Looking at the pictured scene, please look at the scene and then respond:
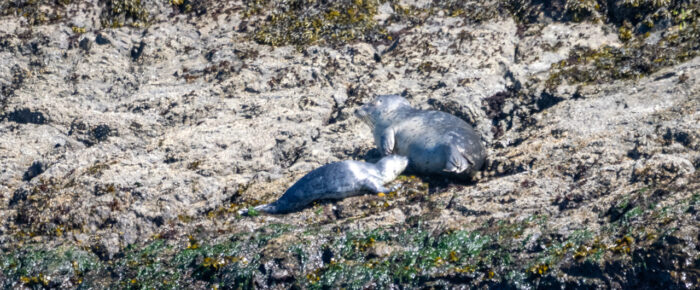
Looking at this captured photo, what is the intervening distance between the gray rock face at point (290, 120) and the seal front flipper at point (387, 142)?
9.4 inches

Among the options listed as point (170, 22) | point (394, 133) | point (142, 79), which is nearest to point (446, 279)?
point (394, 133)

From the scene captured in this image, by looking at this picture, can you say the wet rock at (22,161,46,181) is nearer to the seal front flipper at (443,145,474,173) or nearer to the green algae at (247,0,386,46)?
the green algae at (247,0,386,46)

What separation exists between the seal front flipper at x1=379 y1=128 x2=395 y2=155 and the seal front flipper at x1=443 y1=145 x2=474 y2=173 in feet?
2.93

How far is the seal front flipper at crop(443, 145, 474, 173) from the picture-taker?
21.1ft

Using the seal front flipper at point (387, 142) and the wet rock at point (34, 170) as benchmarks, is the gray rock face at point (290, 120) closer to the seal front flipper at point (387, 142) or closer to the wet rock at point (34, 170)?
the wet rock at point (34, 170)

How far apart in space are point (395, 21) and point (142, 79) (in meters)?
3.49

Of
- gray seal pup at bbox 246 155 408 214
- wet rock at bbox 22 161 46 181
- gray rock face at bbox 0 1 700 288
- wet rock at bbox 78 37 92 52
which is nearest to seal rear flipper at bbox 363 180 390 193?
gray seal pup at bbox 246 155 408 214

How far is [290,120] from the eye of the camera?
312 inches

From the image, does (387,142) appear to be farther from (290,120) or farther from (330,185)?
(290,120)

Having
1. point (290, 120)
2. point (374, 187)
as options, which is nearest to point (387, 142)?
point (374, 187)

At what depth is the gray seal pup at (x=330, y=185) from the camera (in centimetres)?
628

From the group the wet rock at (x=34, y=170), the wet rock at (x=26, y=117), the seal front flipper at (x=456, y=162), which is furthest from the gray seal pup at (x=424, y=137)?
the wet rock at (x=26, y=117)

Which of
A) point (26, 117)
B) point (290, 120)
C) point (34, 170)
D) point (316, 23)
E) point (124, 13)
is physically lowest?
point (34, 170)

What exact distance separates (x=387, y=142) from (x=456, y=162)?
102 cm
